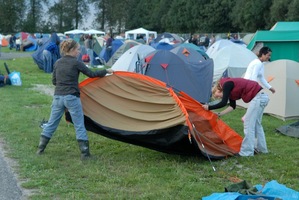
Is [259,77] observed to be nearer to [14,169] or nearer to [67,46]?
[67,46]

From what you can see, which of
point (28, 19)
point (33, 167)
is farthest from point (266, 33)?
point (28, 19)

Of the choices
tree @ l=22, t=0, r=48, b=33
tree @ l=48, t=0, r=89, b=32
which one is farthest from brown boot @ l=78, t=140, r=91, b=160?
tree @ l=48, t=0, r=89, b=32

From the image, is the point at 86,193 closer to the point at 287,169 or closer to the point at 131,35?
the point at 287,169

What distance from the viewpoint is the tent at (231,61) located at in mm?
14191

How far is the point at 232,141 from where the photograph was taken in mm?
7141

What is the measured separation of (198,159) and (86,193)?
7.03ft

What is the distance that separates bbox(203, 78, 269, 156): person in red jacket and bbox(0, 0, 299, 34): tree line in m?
46.3

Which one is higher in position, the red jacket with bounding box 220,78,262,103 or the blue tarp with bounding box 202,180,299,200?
the red jacket with bounding box 220,78,262,103

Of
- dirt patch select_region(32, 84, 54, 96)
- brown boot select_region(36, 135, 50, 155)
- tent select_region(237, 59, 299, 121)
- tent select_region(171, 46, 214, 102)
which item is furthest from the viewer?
dirt patch select_region(32, 84, 54, 96)

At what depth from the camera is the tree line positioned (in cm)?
5759

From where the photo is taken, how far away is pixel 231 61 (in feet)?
47.4

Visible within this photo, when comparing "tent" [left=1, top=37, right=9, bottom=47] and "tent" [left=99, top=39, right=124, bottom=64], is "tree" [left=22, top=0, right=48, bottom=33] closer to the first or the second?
"tent" [left=1, top=37, right=9, bottom=47]

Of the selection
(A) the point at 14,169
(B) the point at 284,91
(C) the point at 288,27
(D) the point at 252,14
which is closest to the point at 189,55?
(B) the point at 284,91

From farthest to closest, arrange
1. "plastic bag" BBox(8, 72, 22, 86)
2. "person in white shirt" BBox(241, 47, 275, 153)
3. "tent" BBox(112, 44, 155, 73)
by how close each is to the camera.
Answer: "plastic bag" BBox(8, 72, 22, 86)
"tent" BBox(112, 44, 155, 73)
"person in white shirt" BBox(241, 47, 275, 153)
